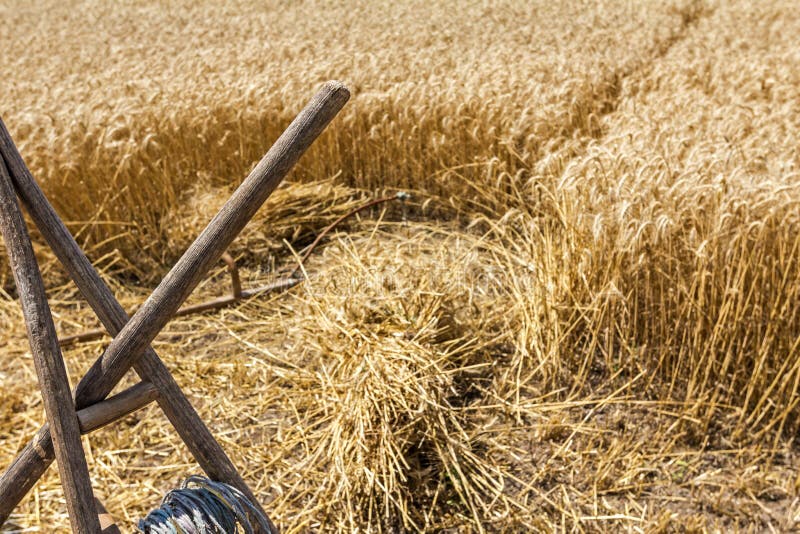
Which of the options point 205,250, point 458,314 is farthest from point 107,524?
point 458,314

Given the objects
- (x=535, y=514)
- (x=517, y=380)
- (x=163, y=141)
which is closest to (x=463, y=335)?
(x=517, y=380)

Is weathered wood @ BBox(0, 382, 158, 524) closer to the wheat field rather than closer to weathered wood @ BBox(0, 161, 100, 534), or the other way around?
weathered wood @ BBox(0, 161, 100, 534)

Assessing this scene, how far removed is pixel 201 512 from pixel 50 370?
38 centimetres

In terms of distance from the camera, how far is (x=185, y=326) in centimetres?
373

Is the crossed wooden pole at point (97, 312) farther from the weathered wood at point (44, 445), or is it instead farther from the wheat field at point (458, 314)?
the wheat field at point (458, 314)

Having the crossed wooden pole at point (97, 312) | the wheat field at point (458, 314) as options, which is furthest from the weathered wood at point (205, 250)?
the wheat field at point (458, 314)

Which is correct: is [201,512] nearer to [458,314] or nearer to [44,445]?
[44,445]

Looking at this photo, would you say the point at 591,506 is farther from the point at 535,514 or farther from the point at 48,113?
the point at 48,113

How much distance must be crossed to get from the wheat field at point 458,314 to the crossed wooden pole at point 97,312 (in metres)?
1.24

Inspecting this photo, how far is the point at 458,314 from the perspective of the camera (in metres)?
3.05

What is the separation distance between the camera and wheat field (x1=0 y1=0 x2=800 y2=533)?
2.48 metres

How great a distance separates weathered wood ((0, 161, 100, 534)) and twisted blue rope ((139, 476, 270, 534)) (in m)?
0.12

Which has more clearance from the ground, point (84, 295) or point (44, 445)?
point (84, 295)

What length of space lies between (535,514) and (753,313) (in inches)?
44.8
